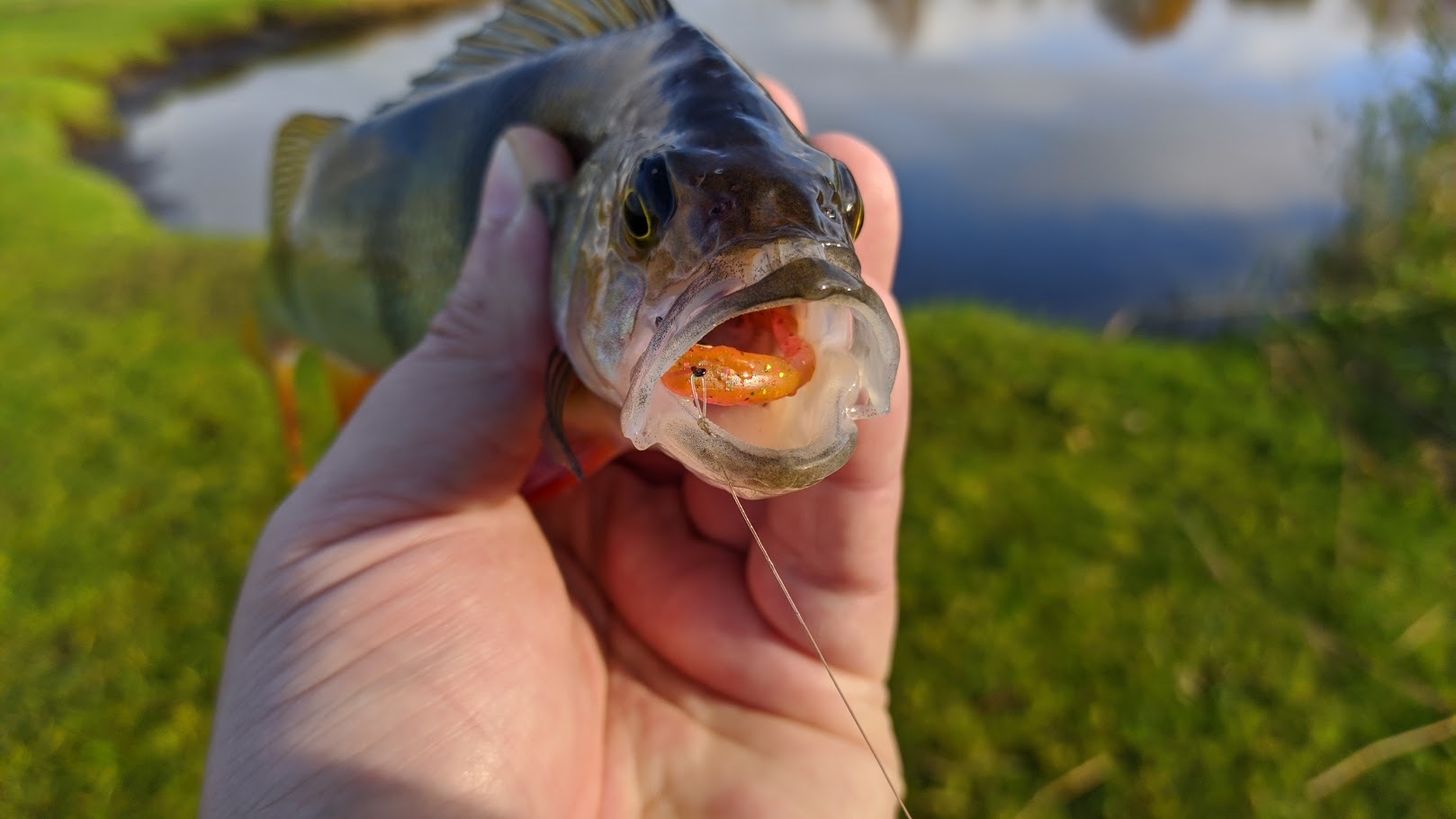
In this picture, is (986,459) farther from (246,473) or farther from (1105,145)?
(1105,145)

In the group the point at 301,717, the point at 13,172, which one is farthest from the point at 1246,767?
the point at 13,172

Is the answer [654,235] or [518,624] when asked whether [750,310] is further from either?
[518,624]

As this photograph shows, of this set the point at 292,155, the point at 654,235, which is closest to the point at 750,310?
the point at 654,235

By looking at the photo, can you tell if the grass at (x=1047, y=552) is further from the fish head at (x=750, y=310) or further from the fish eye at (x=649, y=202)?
the fish eye at (x=649, y=202)

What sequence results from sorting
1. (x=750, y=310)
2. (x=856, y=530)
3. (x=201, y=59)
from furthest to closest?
(x=201, y=59) → (x=856, y=530) → (x=750, y=310)

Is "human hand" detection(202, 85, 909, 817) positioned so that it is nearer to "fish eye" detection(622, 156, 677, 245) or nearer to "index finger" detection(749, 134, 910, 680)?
"index finger" detection(749, 134, 910, 680)

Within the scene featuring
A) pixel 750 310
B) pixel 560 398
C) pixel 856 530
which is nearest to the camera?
pixel 750 310
